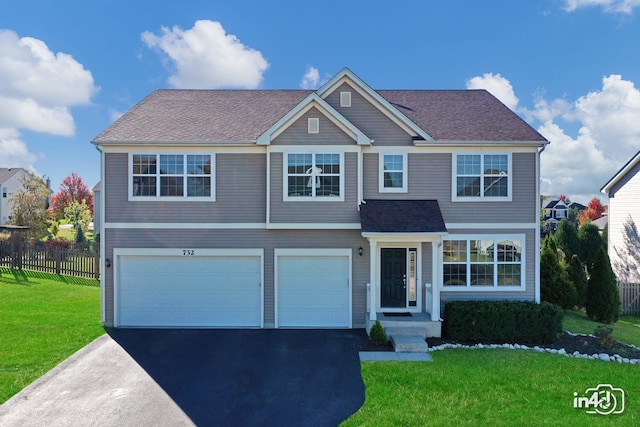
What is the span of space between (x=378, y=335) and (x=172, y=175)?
8.33m

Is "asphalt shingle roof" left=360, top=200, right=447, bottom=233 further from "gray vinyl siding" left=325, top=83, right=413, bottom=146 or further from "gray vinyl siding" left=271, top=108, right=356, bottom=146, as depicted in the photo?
"gray vinyl siding" left=271, top=108, right=356, bottom=146

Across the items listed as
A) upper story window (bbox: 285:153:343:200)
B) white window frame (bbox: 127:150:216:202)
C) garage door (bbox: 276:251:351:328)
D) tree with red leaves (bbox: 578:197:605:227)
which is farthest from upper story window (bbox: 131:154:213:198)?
tree with red leaves (bbox: 578:197:605:227)

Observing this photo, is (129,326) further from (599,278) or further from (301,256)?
(599,278)

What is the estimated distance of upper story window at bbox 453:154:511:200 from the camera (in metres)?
12.2

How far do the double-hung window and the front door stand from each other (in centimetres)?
137

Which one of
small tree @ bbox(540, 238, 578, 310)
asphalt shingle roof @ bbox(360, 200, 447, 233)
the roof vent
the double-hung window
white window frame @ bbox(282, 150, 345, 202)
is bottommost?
small tree @ bbox(540, 238, 578, 310)

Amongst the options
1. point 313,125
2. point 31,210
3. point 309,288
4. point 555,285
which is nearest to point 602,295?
point 555,285

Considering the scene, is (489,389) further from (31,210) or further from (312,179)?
(31,210)

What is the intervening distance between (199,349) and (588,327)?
13235 mm

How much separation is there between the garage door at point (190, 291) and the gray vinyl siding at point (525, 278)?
21.6ft

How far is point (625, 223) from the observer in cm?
2022

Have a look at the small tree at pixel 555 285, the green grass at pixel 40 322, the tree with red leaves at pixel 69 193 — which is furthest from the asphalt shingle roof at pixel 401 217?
the tree with red leaves at pixel 69 193

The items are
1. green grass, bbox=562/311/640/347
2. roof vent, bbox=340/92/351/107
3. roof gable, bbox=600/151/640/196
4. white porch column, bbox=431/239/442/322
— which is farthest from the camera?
roof gable, bbox=600/151/640/196

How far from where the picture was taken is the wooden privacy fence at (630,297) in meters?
16.9
